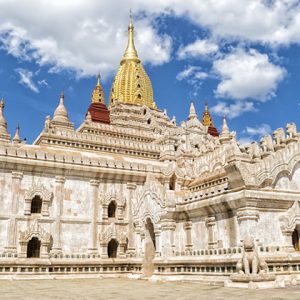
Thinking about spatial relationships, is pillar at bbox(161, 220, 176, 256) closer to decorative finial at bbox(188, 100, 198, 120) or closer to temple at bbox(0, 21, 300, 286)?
temple at bbox(0, 21, 300, 286)

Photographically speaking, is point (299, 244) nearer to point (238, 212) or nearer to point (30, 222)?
point (238, 212)

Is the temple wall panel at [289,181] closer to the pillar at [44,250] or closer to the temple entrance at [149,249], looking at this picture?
the temple entrance at [149,249]

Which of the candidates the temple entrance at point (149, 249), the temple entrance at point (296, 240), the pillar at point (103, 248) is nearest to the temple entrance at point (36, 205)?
the pillar at point (103, 248)

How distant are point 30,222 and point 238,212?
1463 centimetres

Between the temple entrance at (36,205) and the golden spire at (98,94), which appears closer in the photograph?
the temple entrance at (36,205)

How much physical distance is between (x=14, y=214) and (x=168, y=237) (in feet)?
34.9

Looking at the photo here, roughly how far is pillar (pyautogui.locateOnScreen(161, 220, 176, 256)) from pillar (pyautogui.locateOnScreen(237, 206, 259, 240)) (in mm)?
5492

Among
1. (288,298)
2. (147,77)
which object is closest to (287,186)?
(288,298)

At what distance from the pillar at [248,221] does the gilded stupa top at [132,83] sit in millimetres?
44970

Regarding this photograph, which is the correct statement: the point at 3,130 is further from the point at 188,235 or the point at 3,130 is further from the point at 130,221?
the point at 188,235

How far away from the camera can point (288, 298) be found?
1339 cm

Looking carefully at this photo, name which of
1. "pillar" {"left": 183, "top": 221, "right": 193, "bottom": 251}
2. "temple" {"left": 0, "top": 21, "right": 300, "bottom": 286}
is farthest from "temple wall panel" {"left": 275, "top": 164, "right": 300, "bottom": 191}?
"pillar" {"left": 183, "top": 221, "right": 193, "bottom": 251}

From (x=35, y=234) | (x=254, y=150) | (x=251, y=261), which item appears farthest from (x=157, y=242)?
(x=251, y=261)

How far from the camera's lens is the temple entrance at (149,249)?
27.5 m
